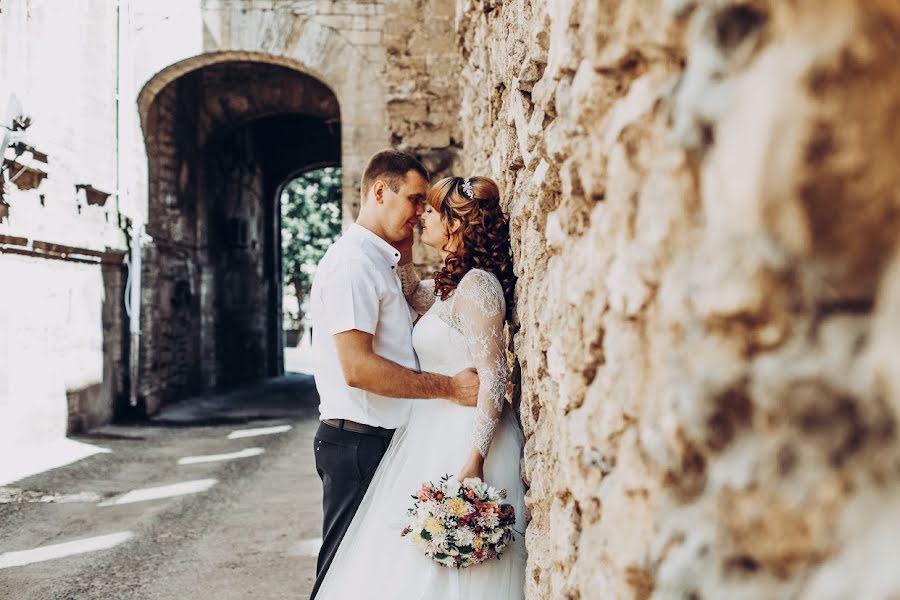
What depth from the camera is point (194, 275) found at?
12484 mm

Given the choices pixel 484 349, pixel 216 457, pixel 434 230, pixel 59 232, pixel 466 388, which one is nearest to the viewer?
pixel 484 349

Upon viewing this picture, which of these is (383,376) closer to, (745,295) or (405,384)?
(405,384)

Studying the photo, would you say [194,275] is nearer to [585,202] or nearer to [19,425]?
[19,425]

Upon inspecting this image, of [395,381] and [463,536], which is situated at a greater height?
[395,381]

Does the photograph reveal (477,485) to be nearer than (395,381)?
Yes

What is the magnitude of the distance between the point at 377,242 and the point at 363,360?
0.48 meters

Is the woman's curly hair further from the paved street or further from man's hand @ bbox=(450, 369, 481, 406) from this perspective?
the paved street

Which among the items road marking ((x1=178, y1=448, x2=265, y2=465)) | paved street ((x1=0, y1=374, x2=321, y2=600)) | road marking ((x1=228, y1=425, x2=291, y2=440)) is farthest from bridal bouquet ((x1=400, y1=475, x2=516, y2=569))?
road marking ((x1=228, y1=425, x2=291, y2=440))

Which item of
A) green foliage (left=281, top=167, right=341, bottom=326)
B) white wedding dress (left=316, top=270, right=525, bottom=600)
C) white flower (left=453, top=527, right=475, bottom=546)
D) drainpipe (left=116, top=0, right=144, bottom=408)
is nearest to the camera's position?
white flower (left=453, top=527, right=475, bottom=546)

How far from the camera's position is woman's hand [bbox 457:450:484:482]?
7.61 feet

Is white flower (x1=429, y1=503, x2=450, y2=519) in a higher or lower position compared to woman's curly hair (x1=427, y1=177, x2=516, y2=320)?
lower

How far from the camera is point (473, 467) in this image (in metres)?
2.32

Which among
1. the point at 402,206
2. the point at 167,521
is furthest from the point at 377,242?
the point at 167,521

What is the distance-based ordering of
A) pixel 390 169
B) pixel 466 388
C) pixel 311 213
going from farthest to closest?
pixel 311 213 < pixel 390 169 < pixel 466 388
